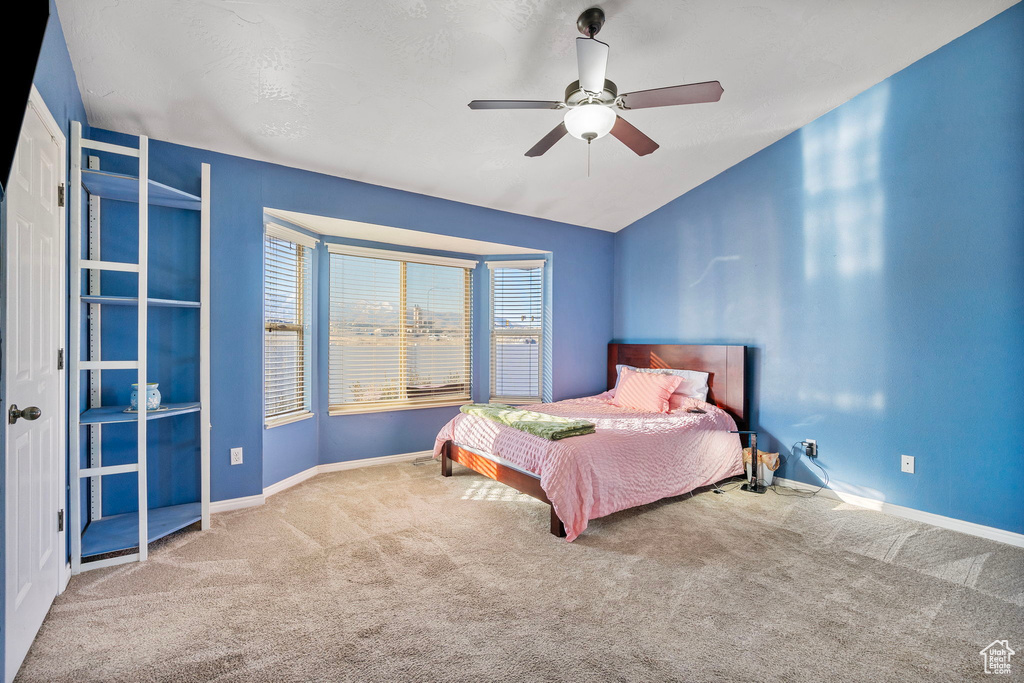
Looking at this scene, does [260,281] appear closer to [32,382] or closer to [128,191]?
[128,191]

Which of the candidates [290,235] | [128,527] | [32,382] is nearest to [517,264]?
[290,235]

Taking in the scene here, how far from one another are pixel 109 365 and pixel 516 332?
3.48 metres

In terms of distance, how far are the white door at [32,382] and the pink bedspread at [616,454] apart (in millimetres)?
2297

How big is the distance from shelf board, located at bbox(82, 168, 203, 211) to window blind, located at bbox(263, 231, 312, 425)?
0.65 meters

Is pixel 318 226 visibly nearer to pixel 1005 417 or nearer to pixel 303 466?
pixel 303 466

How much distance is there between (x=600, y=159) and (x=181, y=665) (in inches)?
158

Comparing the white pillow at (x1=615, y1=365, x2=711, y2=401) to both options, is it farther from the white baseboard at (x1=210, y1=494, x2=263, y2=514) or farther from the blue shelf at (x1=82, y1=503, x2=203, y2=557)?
the blue shelf at (x1=82, y1=503, x2=203, y2=557)

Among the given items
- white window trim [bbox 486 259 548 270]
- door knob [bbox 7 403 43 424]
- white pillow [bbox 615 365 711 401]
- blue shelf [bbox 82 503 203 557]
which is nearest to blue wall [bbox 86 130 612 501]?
white window trim [bbox 486 259 548 270]

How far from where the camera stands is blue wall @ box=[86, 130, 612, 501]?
127 inches

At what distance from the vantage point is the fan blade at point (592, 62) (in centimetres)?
202

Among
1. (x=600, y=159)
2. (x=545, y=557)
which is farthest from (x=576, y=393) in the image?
(x=545, y=557)

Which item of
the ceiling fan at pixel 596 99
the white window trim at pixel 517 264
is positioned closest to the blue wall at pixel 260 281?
the white window trim at pixel 517 264

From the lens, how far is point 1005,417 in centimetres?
286

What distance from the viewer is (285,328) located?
3885mm
